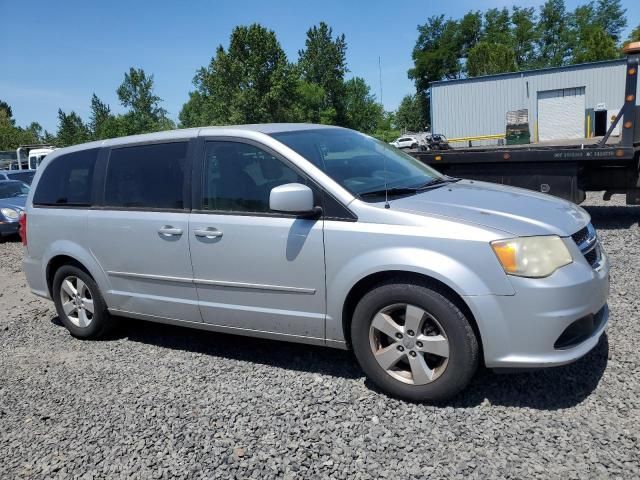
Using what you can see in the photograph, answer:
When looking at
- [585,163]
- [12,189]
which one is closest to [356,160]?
[585,163]

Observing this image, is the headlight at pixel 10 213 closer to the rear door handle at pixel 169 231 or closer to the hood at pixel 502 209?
the rear door handle at pixel 169 231

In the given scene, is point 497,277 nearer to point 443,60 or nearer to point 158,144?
point 158,144

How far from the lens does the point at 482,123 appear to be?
37.4 meters

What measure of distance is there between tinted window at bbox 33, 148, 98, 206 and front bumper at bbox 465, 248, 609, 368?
11.5 ft

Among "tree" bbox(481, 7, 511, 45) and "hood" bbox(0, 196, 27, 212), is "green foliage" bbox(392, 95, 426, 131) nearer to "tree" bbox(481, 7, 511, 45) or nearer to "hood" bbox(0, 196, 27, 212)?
"tree" bbox(481, 7, 511, 45)

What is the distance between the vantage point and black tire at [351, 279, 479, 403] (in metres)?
3.08

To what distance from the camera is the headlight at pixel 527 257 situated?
9.70ft

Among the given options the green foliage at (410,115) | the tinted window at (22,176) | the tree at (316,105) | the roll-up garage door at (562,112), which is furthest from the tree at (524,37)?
the tinted window at (22,176)

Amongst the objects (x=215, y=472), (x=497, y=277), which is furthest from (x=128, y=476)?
(x=497, y=277)

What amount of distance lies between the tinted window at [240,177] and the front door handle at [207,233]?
0.17 meters

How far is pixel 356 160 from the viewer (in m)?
4.02

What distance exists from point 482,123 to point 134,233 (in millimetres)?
36344

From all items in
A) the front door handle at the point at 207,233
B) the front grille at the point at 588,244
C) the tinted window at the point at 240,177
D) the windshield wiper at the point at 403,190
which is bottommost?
the front grille at the point at 588,244

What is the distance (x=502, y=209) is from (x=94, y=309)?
3574mm
